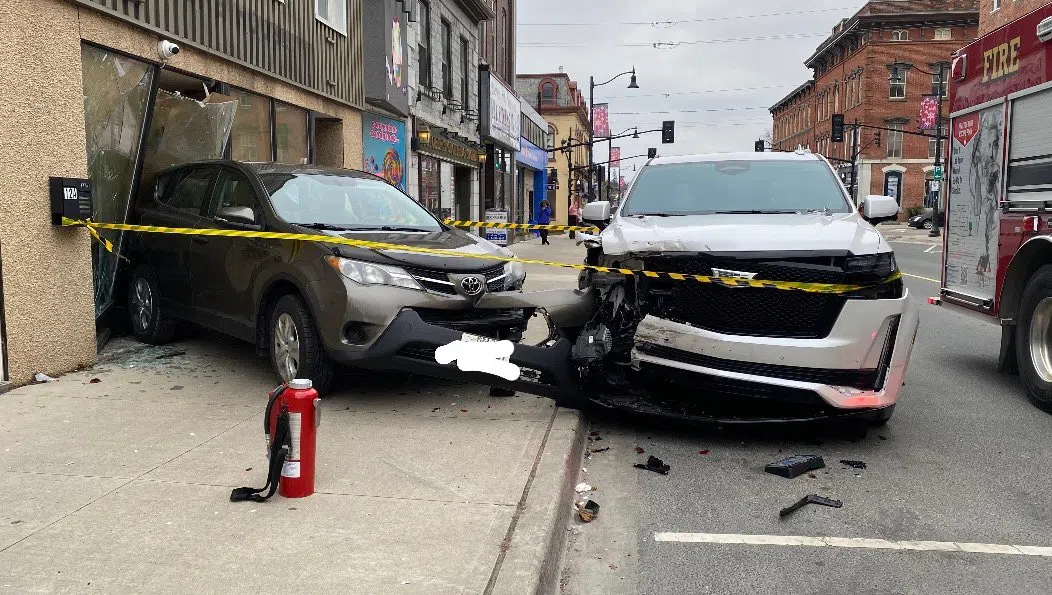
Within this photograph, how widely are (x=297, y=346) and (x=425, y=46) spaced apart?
15206 mm

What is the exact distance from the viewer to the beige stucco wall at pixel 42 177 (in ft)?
19.9

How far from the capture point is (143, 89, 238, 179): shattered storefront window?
909 centimetres

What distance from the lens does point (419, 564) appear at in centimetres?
338

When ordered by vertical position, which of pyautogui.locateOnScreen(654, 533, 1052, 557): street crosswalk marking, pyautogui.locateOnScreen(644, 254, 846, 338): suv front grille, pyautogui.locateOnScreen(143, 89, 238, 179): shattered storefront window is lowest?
pyautogui.locateOnScreen(654, 533, 1052, 557): street crosswalk marking

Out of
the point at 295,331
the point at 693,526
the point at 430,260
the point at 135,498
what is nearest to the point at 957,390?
the point at 693,526

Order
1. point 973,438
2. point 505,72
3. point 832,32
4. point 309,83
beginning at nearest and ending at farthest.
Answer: point 973,438 < point 309,83 < point 505,72 < point 832,32

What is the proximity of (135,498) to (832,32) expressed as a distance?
8135 centimetres

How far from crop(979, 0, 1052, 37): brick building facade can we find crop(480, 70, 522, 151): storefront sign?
20.0 meters

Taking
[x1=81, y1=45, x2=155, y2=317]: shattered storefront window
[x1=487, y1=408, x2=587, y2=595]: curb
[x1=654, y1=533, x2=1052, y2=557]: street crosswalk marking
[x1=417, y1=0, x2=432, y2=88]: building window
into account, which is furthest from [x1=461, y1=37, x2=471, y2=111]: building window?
[x1=654, y1=533, x2=1052, y2=557]: street crosswalk marking

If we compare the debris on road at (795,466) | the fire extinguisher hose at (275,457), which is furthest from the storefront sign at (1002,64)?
the fire extinguisher hose at (275,457)

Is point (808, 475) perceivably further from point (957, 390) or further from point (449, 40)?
point (449, 40)

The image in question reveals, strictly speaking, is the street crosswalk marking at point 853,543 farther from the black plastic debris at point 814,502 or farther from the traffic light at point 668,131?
the traffic light at point 668,131

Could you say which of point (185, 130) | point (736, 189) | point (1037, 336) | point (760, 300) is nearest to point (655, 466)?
point (760, 300)

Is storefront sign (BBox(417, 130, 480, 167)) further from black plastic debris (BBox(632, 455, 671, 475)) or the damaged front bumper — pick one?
black plastic debris (BBox(632, 455, 671, 475))
